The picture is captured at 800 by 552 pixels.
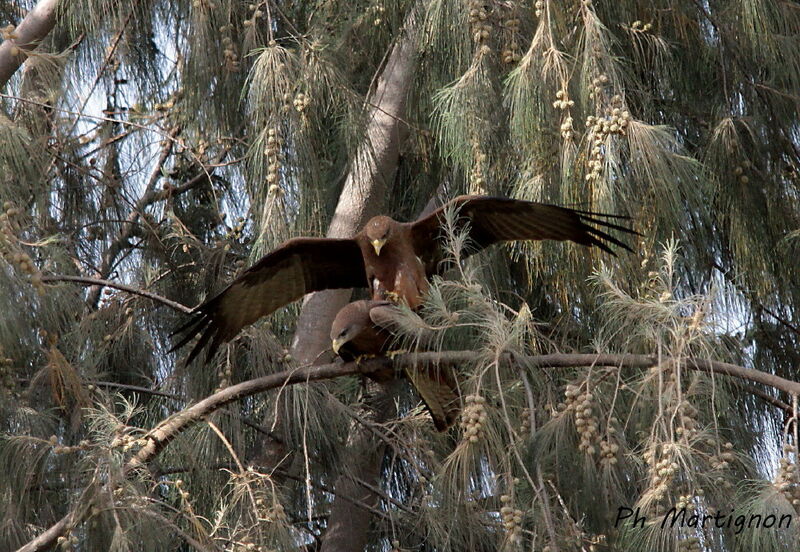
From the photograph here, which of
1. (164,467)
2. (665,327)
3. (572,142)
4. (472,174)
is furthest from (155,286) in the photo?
(665,327)

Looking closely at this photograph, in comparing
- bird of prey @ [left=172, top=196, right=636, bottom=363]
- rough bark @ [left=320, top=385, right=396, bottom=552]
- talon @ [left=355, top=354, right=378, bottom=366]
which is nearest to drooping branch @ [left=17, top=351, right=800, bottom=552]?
talon @ [left=355, top=354, right=378, bottom=366]

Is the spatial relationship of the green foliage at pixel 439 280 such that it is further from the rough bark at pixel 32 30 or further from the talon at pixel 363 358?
the talon at pixel 363 358

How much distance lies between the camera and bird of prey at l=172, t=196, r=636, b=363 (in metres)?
3.73

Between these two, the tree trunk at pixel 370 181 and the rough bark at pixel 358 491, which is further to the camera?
the tree trunk at pixel 370 181

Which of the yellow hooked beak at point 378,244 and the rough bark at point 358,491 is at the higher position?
the yellow hooked beak at point 378,244

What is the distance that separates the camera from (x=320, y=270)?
424 centimetres

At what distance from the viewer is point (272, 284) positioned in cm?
420

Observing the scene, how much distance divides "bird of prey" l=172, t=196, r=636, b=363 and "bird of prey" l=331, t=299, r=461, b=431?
326 mm

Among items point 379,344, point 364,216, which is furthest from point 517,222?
point 364,216

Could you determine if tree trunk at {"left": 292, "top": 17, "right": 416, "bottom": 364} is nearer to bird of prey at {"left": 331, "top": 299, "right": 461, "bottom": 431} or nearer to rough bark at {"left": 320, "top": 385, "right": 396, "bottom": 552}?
rough bark at {"left": 320, "top": 385, "right": 396, "bottom": 552}

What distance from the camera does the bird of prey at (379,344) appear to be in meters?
3.50

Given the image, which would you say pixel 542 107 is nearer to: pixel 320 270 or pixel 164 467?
pixel 320 270

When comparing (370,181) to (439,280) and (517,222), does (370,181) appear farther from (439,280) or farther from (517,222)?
(439,280)

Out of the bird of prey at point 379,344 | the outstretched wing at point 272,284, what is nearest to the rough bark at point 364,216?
the outstretched wing at point 272,284
